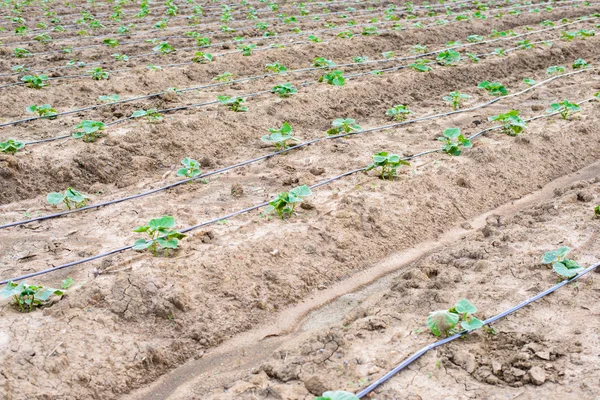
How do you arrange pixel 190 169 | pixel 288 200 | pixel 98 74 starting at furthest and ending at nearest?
1. pixel 98 74
2. pixel 190 169
3. pixel 288 200

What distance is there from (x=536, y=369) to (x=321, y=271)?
5.77ft

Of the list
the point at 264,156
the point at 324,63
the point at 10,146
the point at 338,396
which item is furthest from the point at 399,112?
the point at 338,396

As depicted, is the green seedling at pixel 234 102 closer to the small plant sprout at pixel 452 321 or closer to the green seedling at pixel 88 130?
the green seedling at pixel 88 130

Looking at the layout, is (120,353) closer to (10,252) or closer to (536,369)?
(10,252)

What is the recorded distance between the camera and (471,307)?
3.36 m

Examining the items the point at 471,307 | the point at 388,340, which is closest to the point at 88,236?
the point at 388,340

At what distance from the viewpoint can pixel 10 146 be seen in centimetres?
556

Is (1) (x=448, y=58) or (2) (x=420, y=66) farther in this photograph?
(1) (x=448, y=58)

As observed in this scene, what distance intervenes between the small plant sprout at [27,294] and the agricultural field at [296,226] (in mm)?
16

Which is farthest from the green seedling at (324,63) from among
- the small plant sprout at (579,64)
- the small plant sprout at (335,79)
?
the small plant sprout at (579,64)

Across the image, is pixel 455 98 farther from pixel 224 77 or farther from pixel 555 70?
pixel 224 77

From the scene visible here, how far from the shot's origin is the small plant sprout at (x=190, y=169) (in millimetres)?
5356

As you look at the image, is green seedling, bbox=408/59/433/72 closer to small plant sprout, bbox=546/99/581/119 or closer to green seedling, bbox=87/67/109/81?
small plant sprout, bbox=546/99/581/119

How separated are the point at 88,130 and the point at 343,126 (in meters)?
2.48
